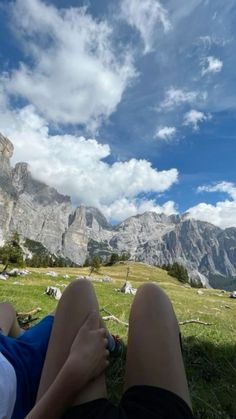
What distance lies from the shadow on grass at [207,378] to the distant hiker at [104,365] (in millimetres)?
2125

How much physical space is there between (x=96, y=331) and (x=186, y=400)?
96 cm

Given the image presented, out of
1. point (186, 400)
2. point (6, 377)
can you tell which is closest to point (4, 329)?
point (6, 377)

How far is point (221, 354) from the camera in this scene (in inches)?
320

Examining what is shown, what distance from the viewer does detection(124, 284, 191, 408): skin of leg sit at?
3.00 m

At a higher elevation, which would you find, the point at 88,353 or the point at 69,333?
the point at 69,333

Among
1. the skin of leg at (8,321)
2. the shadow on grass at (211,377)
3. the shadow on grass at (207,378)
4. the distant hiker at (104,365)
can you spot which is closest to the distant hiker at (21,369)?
the distant hiker at (104,365)

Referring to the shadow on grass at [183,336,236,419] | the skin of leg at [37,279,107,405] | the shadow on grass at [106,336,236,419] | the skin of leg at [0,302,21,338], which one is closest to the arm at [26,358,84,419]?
the skin of leg at [37,279,107,405]

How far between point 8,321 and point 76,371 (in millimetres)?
2054

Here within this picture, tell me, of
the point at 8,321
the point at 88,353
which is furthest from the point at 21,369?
the point at 8,321

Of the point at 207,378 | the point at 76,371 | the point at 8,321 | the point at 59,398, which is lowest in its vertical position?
the point at 207,378

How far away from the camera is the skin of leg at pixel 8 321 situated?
4613 millimetres

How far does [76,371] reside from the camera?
2951mm

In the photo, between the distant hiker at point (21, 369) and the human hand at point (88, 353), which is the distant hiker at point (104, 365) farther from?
the distant hiker at point (21, 369)

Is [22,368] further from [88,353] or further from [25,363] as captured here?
[88,353]
